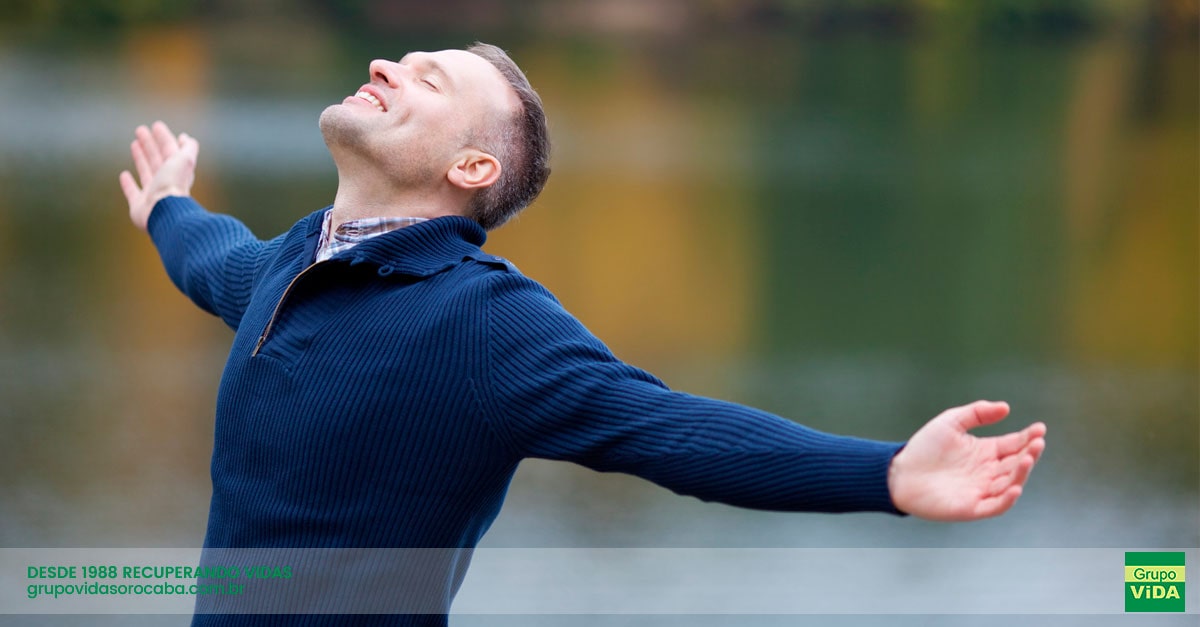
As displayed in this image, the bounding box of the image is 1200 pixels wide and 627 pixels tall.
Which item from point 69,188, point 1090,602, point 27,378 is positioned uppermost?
point 69,188

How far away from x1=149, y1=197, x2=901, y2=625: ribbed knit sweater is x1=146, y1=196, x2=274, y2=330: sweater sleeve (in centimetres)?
51

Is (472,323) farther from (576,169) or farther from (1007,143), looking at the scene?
(1007,143)

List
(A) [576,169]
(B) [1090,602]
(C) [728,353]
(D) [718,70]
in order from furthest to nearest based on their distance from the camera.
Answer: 1. (D) [718,70]
2. (A) [576,169]
3. (C) [728,353]
4. (B) [1090,602]

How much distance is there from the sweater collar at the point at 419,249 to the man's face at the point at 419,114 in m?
0.15

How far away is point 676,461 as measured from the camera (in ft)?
6.01

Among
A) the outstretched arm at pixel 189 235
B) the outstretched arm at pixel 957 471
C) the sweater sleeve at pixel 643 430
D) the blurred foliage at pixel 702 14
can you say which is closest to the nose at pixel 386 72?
the outstretched arm at pixel 189 235

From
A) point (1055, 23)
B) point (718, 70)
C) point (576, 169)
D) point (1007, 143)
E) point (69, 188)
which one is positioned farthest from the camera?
point (1055, 23)

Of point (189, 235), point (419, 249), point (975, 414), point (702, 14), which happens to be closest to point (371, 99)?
point (419, 249)

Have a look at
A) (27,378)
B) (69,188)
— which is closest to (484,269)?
(27,378)

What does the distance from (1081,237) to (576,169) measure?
7016 mm

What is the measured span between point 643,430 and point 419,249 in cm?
54

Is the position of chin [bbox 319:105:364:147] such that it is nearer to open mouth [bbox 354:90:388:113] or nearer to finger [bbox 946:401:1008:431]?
open mouth [bbox 354:90:388:113]

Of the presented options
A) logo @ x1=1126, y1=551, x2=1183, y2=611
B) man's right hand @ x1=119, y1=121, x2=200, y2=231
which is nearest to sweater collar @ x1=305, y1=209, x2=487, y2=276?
man's right hand @ x1=119, y1=121, x2=200, y2=231

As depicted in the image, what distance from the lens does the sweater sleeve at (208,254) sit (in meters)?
2.68
